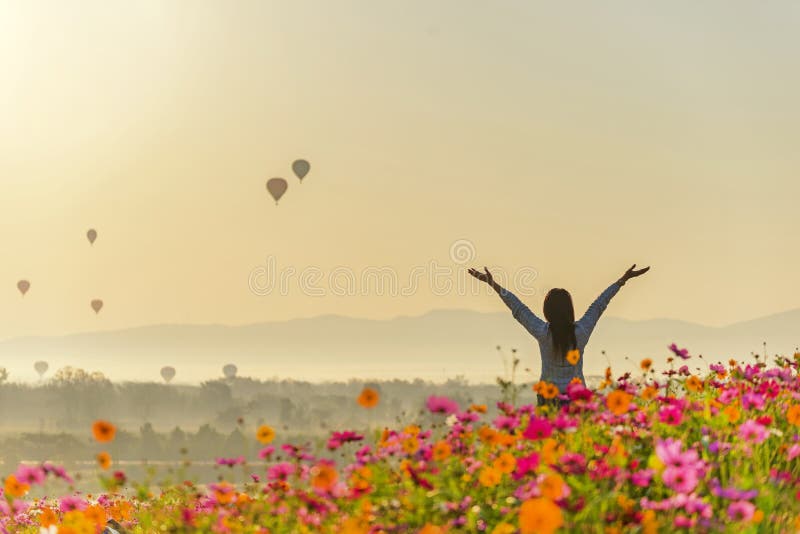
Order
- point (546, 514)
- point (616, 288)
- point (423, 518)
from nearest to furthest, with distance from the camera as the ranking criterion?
1. point (546, 514)
2. point (423, 518)
3. point (616, 288)

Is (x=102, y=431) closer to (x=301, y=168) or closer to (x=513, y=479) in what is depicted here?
(x=513, y=479)

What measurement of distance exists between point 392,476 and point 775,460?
147 inches

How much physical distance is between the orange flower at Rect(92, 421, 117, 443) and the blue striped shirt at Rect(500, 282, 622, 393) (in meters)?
6.04

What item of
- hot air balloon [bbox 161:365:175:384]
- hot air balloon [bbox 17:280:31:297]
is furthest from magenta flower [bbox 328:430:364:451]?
hot air balloon [bbox 161:365:175:384]

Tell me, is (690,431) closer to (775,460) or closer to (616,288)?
(775,460)

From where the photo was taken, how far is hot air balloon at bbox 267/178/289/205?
3691cm

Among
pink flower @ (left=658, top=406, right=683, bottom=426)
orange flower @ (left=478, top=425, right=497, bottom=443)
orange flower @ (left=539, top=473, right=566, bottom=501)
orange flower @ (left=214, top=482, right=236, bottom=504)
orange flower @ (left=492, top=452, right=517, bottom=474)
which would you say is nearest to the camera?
orange flower @ (left=539, top=473, right=566, bottom=501)

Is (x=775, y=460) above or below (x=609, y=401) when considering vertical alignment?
below

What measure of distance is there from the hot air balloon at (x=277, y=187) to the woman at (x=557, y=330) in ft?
86.6

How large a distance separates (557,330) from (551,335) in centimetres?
15

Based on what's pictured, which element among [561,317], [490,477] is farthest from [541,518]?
[561,317]

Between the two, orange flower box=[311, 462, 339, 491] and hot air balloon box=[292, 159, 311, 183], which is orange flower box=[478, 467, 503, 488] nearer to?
orange flower box=[311, 462, 339, 491]

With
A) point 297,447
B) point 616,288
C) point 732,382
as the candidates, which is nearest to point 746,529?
point 297,447

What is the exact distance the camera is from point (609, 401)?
6238 mm
